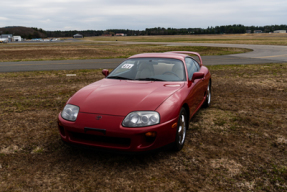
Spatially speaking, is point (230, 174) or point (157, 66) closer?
point (230, 174)

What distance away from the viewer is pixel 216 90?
8.20 meters

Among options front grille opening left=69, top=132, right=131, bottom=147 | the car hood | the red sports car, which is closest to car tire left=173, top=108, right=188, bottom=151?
the red sports car

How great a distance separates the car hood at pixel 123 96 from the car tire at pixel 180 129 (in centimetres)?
37

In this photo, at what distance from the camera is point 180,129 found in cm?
368

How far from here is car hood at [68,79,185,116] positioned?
328cm

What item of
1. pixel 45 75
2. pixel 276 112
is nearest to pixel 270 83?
pixel 276 112

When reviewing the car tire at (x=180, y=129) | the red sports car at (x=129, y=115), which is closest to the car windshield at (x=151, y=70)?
the red sports car at (x=129, y=115)

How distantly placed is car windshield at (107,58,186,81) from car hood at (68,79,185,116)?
10.1 inches

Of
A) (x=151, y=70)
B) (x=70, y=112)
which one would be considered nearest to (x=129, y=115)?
(x=70, y=112)

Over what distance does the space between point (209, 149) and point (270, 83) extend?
6587mm

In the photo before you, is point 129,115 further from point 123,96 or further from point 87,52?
point 87,52

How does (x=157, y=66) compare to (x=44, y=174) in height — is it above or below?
above

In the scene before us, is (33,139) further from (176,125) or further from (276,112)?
(276,112)

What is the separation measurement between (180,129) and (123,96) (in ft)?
3.16
